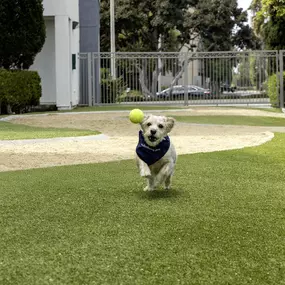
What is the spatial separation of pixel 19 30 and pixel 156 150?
15341mm

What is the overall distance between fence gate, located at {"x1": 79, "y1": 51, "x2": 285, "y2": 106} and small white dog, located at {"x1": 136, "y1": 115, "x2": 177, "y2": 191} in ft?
70.6

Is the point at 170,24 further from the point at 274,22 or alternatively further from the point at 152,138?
the point at 152,138

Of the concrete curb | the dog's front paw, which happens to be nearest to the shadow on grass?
the dog's front paw

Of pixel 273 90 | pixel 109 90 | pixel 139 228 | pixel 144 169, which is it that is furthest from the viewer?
pixel 109 90

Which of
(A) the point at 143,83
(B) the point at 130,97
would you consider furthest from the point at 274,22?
(A) the point at 143,83

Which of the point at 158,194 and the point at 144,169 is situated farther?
the point at 158,194

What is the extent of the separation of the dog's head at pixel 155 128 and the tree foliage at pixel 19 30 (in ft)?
49.1

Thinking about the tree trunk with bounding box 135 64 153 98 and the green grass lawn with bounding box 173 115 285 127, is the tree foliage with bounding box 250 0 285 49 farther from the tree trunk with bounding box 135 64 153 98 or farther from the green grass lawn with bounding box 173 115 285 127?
the green grass lawn with bounding box 173 115 285 127

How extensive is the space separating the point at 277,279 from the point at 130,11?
40.7m

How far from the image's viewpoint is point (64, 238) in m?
4.14

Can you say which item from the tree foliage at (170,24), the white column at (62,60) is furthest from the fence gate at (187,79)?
the tree foliage at (170,24)

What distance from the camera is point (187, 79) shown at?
2778 cm

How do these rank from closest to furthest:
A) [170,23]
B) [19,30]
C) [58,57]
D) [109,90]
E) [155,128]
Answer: [155,128] < [19,30] < [58,57] < [109,90] < [170,23]

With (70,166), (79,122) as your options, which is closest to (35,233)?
(70,166)
